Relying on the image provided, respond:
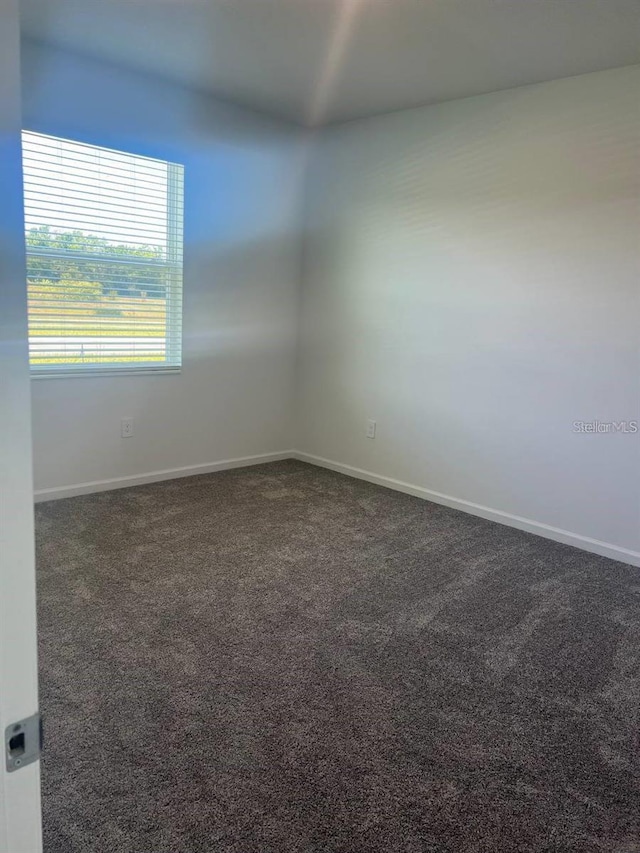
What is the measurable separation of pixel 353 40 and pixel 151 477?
2.77 metres

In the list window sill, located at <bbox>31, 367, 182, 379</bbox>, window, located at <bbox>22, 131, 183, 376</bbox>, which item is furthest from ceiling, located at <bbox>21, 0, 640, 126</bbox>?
window sill, located at <bbox>31, 367, 182, 379</bbox>

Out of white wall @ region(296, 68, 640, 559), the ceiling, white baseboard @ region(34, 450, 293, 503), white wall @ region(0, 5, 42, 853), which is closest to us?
white wall @ region(0, 5, 42, 853)

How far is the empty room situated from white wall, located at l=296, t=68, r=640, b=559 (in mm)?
18

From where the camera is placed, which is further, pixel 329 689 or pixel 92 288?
pixel 92 288

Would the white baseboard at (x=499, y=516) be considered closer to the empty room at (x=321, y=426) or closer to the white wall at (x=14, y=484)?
the empty room at (x=321, y=426)

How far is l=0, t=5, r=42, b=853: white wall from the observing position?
476mm

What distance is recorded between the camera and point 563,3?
2266mm

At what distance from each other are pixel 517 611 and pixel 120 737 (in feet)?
5.47

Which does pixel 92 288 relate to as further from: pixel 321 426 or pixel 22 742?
pixel 22 742

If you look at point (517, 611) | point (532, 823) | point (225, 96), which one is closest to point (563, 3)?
point (225, 96)

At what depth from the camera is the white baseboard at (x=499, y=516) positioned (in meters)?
3.17

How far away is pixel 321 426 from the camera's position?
4.60 m

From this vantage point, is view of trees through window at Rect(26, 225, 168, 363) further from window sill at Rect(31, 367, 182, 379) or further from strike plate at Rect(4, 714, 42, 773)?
strike plate at Rect(4, 714, 42, 773)

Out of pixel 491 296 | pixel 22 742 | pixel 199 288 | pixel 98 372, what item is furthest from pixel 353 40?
pixel 22 742
